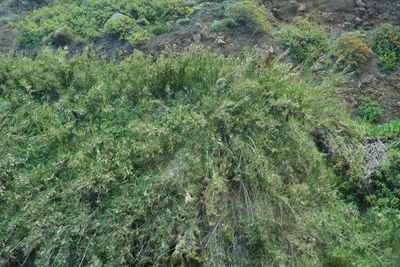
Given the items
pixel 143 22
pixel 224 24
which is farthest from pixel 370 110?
pixel 143 22

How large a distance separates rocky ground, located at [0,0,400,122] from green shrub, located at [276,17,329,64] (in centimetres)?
21

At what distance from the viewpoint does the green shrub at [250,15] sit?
6041mm

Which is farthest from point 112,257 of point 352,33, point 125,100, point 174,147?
point 352,33

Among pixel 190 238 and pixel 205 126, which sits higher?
pixel 205 126

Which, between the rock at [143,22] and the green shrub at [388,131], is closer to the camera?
the green shrub at [388,131]

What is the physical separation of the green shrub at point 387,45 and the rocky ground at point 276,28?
140 mm

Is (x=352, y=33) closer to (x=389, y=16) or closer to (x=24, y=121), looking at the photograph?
(x=389, y=16)

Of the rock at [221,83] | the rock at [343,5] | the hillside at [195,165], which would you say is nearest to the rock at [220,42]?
the hillside at [195,165]

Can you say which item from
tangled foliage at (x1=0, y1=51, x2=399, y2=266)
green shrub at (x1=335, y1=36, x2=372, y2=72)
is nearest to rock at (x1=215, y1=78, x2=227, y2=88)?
tangled foliage at (x1=0, y1=51, x2=399, y2=266)

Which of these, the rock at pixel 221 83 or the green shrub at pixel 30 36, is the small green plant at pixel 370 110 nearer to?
the rock at pixel 221 83

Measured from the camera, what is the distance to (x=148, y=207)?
3.09 metres

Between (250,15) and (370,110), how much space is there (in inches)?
110

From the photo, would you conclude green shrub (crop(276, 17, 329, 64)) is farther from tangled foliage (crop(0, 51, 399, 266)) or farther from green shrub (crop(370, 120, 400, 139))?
green shrub (crop(370, 120, 400, 139))

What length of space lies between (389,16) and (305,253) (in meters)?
5.36
